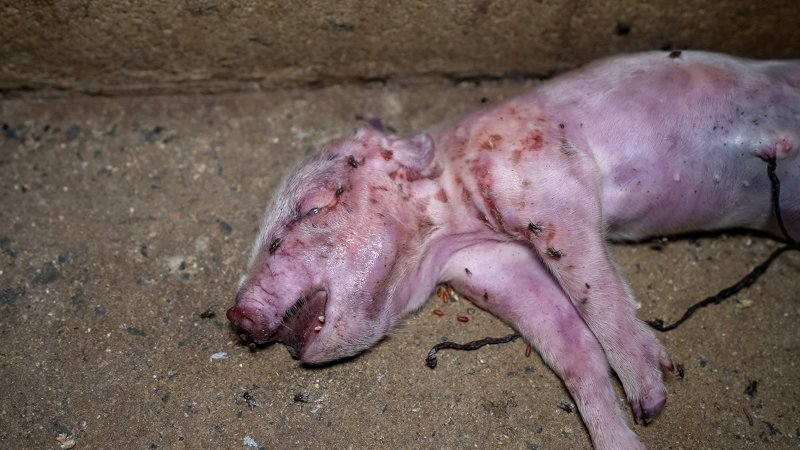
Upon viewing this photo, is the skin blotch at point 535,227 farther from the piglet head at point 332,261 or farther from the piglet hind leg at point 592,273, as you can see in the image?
the piglet head at point 332,261

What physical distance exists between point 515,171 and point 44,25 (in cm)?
206

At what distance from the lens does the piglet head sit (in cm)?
261

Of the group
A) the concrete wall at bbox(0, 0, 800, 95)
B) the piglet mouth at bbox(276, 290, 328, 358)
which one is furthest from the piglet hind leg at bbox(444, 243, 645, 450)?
the concrete wall at bbox(0, 0, 800, 95)

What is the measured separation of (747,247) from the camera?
316 centimetres

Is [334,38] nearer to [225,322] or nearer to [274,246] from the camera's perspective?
[274,246]

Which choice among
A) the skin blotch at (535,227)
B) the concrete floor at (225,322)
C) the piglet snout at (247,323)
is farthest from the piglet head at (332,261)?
the skin blotch at (535,227)

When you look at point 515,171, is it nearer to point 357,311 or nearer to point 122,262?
point 357,311

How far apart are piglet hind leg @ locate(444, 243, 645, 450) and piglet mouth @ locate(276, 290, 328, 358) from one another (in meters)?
0.58

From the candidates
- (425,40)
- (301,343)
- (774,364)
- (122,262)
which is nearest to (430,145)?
(425,40)

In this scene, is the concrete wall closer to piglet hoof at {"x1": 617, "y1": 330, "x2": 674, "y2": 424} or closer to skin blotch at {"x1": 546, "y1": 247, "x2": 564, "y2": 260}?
skin blotch at {"x1": 546, "y1": 247, "x2": 564, "y2": 260}

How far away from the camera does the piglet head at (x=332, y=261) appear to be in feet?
8.57

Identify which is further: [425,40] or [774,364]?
[425,40]

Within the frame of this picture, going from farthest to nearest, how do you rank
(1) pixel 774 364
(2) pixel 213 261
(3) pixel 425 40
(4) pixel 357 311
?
(3) pixel 425 40 < (2) pixel 213 261 < (1) pixel 774 364 < (4) pixel 357 311

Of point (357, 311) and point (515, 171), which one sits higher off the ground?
point (515, 171)
